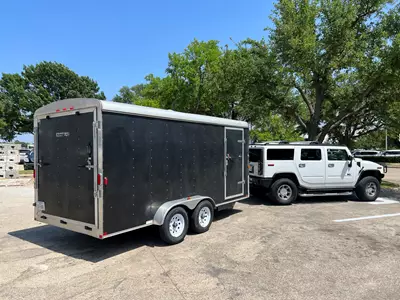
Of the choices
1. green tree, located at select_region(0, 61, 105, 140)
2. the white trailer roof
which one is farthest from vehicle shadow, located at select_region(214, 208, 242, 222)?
green tree, located at select_region(0, 61, 105, 140)

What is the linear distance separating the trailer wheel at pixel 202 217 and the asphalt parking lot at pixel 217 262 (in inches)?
8.0

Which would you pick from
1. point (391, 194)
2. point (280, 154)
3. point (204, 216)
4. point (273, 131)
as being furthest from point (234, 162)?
point (273, 131)

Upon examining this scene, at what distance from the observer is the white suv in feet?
33.2

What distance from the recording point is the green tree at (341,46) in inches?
480

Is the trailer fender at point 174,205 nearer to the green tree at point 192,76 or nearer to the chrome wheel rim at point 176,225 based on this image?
the chrome wheel rim at point 176,225

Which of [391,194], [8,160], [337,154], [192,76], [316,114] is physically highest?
[192,76]

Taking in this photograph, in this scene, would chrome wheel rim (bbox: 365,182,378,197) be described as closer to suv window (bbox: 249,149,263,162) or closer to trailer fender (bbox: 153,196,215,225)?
suv window (bbox: 249,149,263,162)

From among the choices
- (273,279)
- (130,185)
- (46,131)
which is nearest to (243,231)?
(273,279)

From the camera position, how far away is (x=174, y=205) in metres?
5.81

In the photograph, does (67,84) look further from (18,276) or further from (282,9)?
(18,276)

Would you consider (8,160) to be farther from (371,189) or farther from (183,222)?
(371,189)

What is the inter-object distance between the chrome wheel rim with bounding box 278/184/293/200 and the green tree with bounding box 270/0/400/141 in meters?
5.69

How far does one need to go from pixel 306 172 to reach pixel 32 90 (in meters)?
37.8

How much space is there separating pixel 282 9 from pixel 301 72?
10.6 feet
